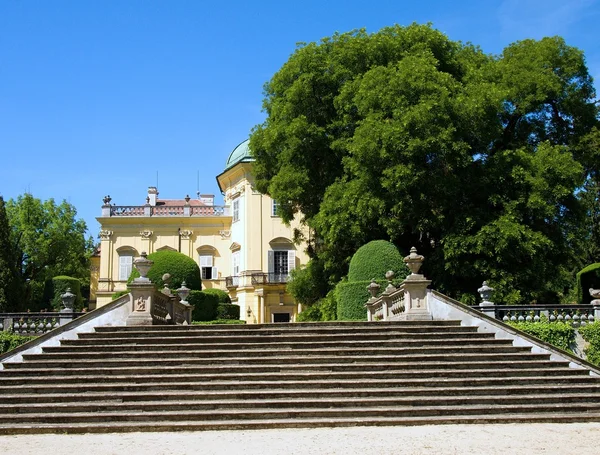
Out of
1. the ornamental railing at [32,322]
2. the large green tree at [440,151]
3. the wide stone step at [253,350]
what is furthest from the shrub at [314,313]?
the wide stone step at [253,350]

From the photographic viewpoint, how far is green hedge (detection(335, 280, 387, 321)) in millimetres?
20359

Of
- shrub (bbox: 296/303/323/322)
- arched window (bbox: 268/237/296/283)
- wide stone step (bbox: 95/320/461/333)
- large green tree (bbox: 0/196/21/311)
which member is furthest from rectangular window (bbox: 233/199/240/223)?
wide stone step (bbox: 95/320/461/333)

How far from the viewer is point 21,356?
1323 cm

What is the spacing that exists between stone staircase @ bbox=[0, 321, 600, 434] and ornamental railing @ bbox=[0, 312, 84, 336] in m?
2.76

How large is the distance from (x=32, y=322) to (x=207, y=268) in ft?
94.0

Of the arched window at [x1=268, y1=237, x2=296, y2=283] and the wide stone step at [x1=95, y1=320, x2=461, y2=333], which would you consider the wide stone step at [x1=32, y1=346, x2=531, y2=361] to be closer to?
the wide stone step at [x1=95, y1=320, x2=461, y2=333]

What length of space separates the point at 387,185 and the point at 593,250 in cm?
1928

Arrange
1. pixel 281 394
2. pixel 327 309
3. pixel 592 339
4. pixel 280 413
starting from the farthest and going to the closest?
pixel 327 309, pixel 592 339, pixel 281 394, pixel 280 413

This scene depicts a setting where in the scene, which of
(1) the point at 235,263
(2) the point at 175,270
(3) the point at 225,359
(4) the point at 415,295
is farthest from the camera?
(1) the point at 235,263

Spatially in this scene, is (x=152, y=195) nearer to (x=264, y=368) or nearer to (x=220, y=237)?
(x=220, y=237)

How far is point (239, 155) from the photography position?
4441 cm

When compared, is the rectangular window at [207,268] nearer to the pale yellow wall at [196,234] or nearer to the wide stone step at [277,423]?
the pale yellow wall at [196,234]

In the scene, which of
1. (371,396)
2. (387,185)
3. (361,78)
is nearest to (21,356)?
(371,396)

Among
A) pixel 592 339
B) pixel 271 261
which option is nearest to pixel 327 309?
pixel 592 339
